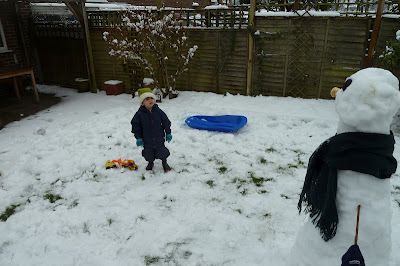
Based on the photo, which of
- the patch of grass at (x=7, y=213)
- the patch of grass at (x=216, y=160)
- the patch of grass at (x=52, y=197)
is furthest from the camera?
the patch of grass at (x=216, y=160)

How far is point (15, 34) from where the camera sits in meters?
10.5

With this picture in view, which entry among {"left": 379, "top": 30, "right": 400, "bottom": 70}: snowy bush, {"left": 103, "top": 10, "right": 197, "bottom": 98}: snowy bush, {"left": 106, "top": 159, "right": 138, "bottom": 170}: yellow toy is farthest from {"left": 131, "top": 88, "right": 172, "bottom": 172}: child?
{"left": 379, "top": 30, "right": 400, "bottom": 70}: snowy bush

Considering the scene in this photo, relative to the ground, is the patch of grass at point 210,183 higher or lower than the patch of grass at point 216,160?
lower

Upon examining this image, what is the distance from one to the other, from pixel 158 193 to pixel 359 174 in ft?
9.43

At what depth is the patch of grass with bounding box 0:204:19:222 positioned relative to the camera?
151 inches

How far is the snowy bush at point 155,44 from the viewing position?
8.33m

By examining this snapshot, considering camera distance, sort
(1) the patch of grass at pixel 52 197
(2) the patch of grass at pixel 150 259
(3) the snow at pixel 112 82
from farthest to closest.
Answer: (3) the snow at pixel 112 82
(1) the patch of grass at pixel 52 197
(2) the patch of grass at pixel 150 259

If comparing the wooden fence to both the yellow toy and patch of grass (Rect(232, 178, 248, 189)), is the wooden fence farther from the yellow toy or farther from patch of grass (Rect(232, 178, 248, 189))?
the yellow toy

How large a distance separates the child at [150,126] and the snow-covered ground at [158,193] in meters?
0.36

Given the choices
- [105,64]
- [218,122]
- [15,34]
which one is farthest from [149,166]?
[15,34]

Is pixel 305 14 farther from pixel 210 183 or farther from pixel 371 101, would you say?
pixel 371 101

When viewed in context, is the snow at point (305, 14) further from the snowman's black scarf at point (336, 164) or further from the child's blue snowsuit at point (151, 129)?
the snowman's black scarf at point (336, 164)

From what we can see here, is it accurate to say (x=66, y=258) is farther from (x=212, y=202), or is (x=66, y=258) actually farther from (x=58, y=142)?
(x=58, y=142)

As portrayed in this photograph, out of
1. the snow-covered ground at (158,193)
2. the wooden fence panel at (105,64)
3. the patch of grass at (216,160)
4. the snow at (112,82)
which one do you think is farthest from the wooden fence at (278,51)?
the patch of grass at (216,160)
